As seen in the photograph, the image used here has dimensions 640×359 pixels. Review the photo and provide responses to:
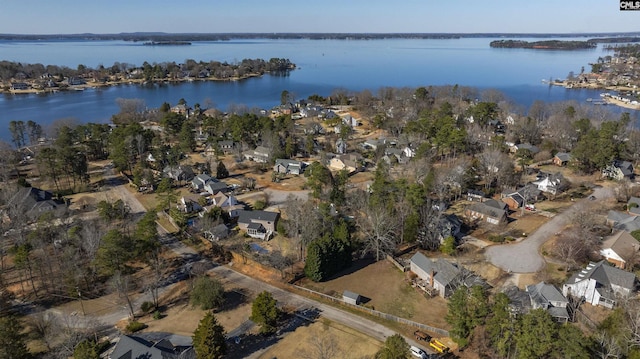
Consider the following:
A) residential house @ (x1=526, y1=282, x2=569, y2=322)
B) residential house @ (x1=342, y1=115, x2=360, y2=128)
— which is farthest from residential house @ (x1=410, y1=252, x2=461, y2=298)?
residential house @ (x1=342, y1=115, x2=360, y2=128)

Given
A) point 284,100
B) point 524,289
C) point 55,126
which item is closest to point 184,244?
point 524,289

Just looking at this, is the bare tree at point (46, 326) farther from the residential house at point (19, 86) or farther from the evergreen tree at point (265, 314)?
the residential house at point (19, 86)

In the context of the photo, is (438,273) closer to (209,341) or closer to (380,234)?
(380,234)

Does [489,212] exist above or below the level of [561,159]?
below

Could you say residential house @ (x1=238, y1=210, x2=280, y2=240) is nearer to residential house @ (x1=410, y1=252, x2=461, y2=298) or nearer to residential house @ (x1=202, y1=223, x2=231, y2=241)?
residential house @ (x1=202, y1=223, x2=231, y2=241)

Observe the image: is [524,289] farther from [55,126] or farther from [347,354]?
[55,126]

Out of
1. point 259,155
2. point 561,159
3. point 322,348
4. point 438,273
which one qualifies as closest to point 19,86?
point 259,155
